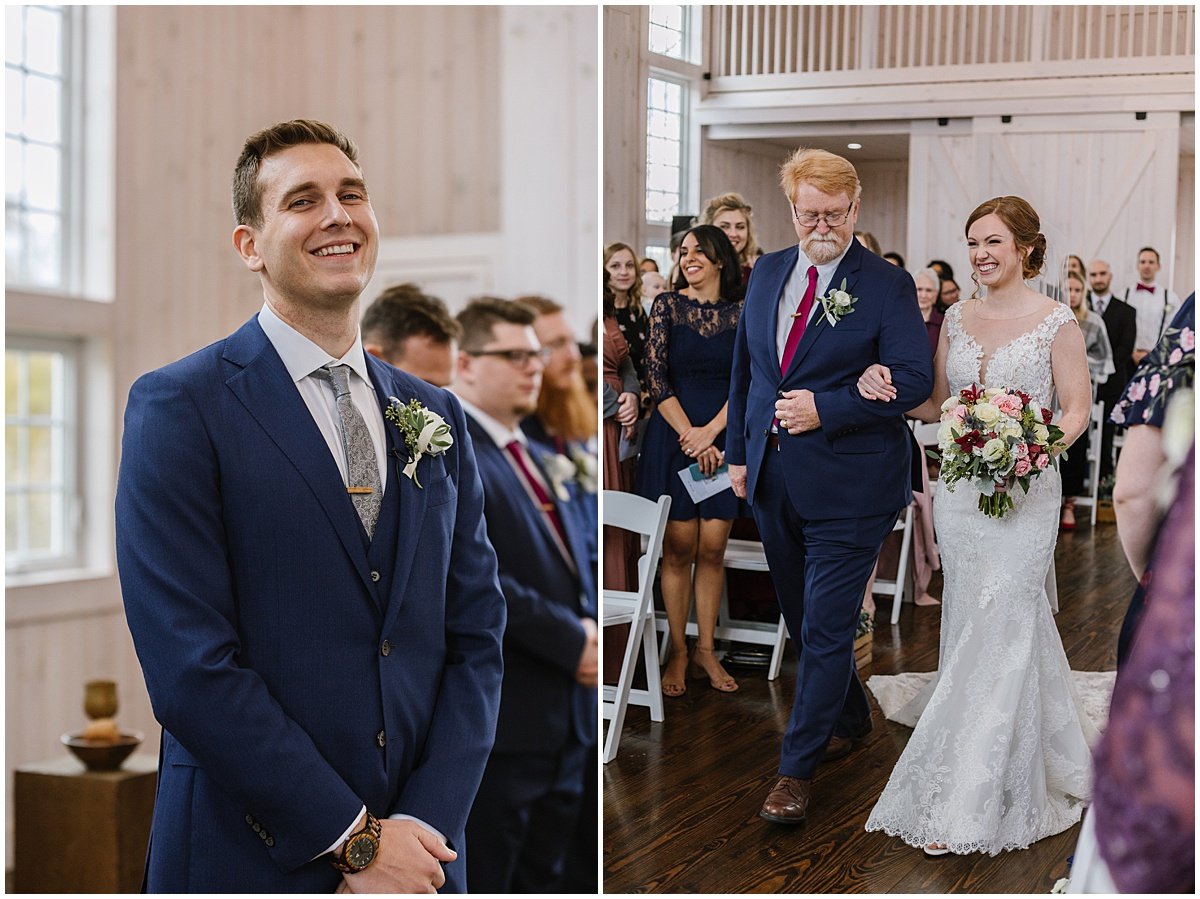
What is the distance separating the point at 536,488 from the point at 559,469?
0.25 ft

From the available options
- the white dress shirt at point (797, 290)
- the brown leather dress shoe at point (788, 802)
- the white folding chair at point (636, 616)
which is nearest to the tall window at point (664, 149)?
the white dress shirt at point (797, 290)

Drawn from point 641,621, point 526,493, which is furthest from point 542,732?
point 526,493

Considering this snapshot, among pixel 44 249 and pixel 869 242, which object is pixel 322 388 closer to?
pixel 869 242

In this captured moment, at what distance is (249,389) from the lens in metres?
2.09

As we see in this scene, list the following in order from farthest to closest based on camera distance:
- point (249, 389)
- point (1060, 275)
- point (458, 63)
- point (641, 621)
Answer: point (458, 63)
point (641, 621)
point (1060, 275)
point (249, 389)

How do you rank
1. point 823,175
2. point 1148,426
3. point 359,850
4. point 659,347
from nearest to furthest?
point 1148,426 < point 359,850 < point 823,175 < point 659,347

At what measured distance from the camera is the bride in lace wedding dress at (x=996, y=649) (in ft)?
8.33

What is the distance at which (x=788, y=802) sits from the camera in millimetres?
2730

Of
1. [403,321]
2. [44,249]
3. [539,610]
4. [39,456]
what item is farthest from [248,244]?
[39,456]

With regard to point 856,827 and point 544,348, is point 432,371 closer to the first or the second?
point 544,348

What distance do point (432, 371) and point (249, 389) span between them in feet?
3.10

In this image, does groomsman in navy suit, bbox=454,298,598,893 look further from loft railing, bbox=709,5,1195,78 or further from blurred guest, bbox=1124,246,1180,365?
blurred guest, bbox=1124,246,1180,365

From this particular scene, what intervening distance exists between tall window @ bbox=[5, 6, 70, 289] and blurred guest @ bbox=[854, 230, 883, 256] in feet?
9.48

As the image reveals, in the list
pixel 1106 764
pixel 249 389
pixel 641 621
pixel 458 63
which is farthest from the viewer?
pixel 458 63
